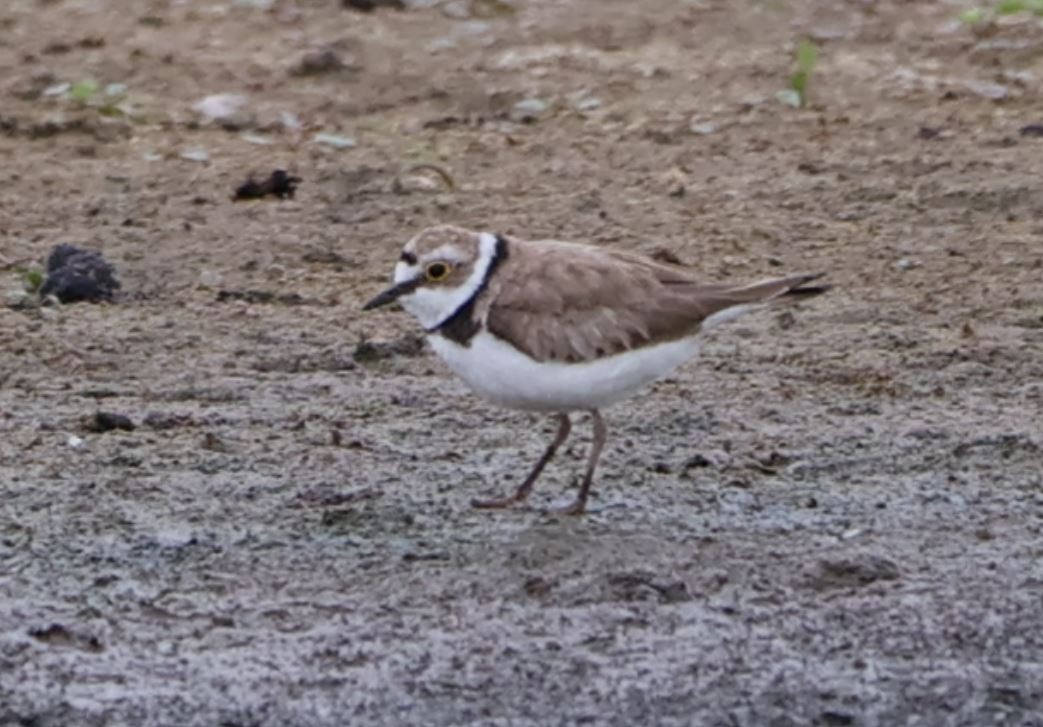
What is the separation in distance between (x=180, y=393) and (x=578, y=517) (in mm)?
1577

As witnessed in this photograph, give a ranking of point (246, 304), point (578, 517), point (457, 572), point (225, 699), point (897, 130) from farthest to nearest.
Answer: point (897, 130), point (246, 304), point (578, 517), point (457, 572), point (225, 699)

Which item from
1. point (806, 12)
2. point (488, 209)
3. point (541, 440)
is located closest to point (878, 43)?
point (806, 12)

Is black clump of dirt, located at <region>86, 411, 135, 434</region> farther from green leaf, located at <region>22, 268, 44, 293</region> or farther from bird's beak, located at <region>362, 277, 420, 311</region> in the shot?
green leaf, located at <region>22, 268, 44, 293</region>

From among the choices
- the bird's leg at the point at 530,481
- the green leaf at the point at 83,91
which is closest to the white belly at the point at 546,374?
the bird's leg at the point at 530,481

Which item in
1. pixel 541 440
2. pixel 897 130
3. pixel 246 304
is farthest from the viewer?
pixel 897 130

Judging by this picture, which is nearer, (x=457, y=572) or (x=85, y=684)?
(x=85, y=684)

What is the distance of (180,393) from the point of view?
278 inches

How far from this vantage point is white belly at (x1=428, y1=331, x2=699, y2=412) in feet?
18.8

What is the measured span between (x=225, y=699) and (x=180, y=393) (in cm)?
216

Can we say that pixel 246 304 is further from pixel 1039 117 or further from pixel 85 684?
pixel 1039 117

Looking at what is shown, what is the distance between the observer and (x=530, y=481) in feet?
20.0

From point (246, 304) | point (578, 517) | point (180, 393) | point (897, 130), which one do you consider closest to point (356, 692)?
point (578, 517)

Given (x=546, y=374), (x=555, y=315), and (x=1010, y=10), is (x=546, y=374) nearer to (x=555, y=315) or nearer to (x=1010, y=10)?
(x=555, y=315)

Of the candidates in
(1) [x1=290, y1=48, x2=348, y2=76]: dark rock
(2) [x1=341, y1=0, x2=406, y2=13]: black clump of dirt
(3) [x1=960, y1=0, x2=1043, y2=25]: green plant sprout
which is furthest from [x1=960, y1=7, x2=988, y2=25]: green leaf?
(1) [x1=290, y1=48, x2=348, y2=76]: dark rock
